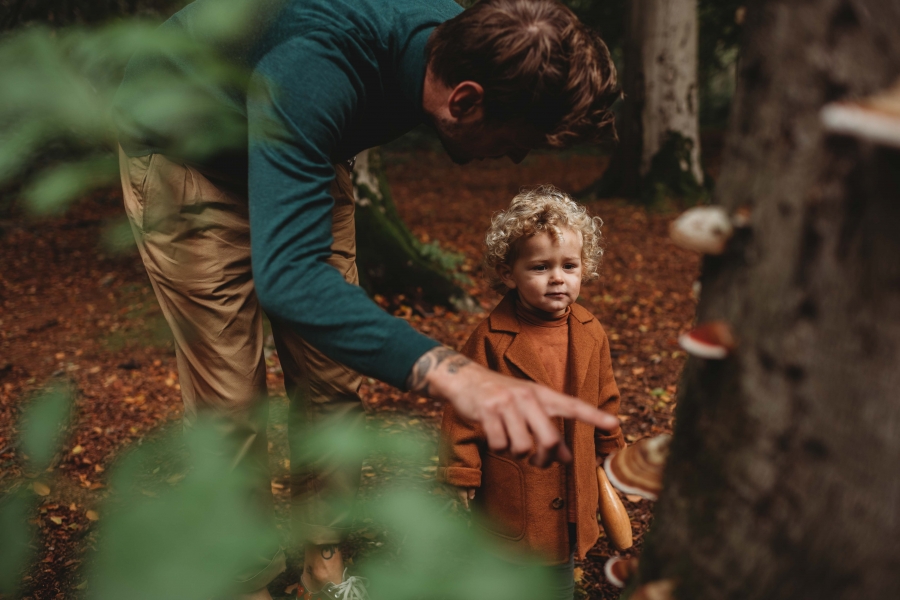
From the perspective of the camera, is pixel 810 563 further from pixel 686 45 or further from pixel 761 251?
pixel 686 45

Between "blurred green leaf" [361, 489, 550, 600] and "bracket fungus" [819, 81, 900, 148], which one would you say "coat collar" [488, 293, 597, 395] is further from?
"bracket fungus" [819, 81, 900, 148]

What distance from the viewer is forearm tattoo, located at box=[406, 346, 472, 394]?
4.40 feet

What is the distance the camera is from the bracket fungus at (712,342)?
966 millimetres

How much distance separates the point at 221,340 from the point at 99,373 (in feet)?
10.8

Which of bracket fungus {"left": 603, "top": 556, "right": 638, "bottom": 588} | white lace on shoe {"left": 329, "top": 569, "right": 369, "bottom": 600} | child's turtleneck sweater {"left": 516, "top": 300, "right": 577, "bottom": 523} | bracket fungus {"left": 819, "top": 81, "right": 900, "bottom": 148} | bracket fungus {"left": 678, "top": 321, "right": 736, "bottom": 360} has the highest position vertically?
bracket fungus {"left": 819, "top": 81, "right": 900, "bottom": 148}

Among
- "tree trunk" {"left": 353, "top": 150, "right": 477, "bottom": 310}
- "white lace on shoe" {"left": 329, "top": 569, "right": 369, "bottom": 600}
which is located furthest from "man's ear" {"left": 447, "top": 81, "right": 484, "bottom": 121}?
"tree trunk" {"left": 353, "top": 150, "right": 477, "bottom": 310}

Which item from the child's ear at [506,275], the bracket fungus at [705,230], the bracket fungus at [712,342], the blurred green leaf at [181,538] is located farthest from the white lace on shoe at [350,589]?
the bracket fungus at [705,230]

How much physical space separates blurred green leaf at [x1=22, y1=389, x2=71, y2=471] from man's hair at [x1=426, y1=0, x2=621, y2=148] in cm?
129

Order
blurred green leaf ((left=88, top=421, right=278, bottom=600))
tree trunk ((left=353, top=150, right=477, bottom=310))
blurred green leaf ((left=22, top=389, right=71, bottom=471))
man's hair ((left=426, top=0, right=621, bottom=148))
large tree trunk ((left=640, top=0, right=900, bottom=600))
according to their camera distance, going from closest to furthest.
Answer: large tree trunk ((left=640, top=0, right=900, bottom=600)) < blurred green leaf ((left=88, top=421, right=278, bottom=600)) < blurred green leaf ((left=22, top=389, right=71, bottom=471)) < man's hair ((left=426, top=0, right=621, bottom=148)) < tree trunk ((left=353, top=150, right=477, bottom=310))

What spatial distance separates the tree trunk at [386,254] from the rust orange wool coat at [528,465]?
3462 millimetres

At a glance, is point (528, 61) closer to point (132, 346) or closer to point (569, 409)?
point (569, 409)

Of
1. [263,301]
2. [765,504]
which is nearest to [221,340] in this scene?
[263,301]

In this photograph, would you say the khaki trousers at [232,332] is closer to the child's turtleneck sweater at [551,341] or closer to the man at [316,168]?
the man at [316,168]

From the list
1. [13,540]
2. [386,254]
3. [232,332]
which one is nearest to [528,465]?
[232,332]
